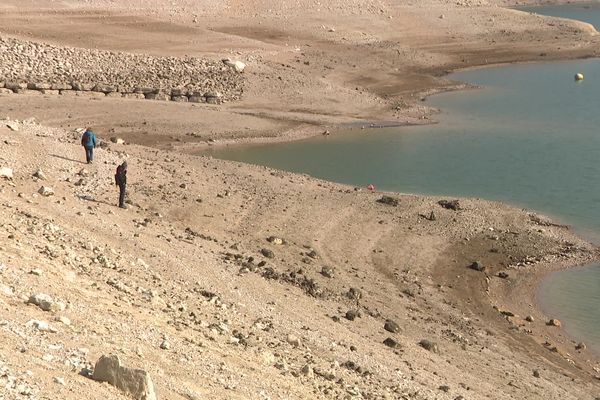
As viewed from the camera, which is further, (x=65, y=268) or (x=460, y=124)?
(x=460, y=124)

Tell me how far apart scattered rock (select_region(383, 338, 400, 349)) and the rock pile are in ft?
104

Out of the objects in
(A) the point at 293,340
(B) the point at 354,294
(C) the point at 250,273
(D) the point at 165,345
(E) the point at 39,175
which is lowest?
(B) the point at 354,294

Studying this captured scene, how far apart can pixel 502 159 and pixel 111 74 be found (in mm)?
22884

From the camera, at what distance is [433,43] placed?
246 feet

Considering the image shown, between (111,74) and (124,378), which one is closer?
(124,378)

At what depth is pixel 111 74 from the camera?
51.7 m

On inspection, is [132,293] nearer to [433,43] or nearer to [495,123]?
[495,123]

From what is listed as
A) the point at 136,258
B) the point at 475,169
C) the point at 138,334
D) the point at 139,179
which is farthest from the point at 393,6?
the point at 138,334

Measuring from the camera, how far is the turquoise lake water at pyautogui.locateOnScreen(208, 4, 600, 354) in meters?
28.3

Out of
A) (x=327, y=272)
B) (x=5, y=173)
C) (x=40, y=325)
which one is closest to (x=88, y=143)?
(x=5, y=173)

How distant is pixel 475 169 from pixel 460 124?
986 centimetres

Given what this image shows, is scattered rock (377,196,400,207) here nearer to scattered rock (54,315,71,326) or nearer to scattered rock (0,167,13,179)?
scattered rock (0,167,13,179)

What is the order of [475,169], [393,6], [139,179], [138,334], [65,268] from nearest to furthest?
[138,334]
[65,268]
[139,179]
[475,169]
[393,6]

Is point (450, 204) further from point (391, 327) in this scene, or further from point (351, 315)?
point (351, 315)
